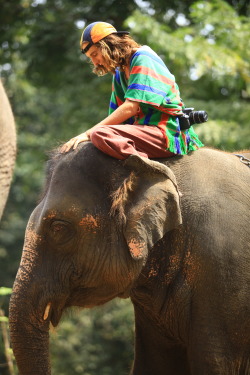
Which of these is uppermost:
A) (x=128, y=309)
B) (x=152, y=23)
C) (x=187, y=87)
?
(x=152, y=23)

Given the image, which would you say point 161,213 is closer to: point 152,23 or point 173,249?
point 173,249

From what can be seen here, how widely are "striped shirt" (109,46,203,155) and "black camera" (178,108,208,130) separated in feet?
0.12

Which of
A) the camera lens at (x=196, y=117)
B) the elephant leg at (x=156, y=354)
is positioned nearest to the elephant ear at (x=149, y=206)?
the camera lens at (x=196, y=117)

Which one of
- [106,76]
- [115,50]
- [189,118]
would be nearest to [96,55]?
[115,50]

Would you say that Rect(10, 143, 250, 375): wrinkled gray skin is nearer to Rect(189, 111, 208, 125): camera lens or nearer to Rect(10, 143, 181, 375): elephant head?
Rect(10, 143, 181, 375): elephant head

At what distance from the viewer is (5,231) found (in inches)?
657

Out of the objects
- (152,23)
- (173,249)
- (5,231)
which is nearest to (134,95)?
(173,249)

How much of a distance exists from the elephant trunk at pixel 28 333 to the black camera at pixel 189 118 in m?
1.20

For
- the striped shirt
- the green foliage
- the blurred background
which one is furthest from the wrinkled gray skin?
the green foliage

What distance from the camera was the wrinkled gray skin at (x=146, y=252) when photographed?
3.77 metres

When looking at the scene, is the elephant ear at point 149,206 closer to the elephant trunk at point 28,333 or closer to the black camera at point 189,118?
the black camera at point 189,118

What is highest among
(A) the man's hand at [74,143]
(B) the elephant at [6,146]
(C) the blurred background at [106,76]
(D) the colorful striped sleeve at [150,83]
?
(D) the colorful striped sleeve at [150,83]

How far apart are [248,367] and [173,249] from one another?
74 cm

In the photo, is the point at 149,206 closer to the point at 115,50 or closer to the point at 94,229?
the point at 94,229
